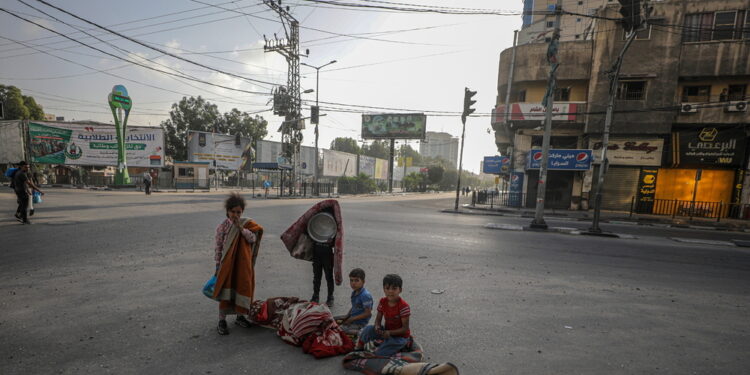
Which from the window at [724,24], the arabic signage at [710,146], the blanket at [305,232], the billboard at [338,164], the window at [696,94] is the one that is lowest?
the blanket at [305,232]

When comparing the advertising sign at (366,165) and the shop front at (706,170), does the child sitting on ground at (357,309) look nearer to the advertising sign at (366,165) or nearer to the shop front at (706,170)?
the shop front at (706,170)

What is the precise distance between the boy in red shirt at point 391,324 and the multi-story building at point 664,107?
20666 millimetres

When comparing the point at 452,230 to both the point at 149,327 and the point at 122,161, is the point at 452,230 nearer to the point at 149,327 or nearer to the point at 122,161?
the point at 149,327

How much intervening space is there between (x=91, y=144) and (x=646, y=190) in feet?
160

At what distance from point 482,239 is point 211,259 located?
739 cm

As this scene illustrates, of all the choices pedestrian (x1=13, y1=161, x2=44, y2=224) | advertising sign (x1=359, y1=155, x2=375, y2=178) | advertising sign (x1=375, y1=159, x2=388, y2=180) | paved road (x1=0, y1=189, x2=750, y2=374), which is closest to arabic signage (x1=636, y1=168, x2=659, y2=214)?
paved road (x1=0, y1=189, x2=750, y2=374)

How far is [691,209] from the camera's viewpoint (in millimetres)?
A: 16484

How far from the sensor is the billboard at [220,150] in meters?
37.0

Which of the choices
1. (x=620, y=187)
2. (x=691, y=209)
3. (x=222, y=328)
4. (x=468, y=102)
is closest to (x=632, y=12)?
(x=468, y=102)

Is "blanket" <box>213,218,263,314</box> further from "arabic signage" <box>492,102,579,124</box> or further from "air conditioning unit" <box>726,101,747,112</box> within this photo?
"air conditioning unit" <box>726,101,747,112</box>

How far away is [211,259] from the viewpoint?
19.7ft

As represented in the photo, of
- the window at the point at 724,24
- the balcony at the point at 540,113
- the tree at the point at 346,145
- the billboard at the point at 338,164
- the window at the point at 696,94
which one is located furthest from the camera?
the tree at the point at 346,145

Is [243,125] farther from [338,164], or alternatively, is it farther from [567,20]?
[567,20]

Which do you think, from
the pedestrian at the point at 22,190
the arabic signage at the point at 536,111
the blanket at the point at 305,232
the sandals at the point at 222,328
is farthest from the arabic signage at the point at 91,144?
the sandals at the point at 222,328
